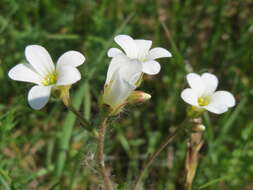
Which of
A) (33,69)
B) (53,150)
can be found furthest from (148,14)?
(33,69)

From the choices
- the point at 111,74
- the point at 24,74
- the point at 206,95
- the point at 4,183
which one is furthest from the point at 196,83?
the point at 4,183

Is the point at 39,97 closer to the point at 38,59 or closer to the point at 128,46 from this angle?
the point at 38,59

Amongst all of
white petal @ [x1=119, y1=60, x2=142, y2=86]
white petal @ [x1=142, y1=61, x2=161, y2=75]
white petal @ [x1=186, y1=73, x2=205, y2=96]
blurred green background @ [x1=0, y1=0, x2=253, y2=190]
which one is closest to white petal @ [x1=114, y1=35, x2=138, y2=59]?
white petal @ [x1=142, y1=61, x2=161, y2=75]

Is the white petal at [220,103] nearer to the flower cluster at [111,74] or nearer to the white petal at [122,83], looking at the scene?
the flower cluster at [111,74]

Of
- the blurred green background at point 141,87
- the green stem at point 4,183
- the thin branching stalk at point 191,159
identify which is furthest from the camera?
the blurred green background at point 141,87

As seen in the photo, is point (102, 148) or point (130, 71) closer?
point (130, 71)

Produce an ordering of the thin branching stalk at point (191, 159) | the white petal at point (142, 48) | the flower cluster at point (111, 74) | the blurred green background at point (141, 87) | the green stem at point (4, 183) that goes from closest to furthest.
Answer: the flower cluster at point (111, 74) → the green stem at point (4, 183) → the white petal at point (142, 48) → the thin branching stalk at point (191, 159) → the blurred green background at point (141, 87)

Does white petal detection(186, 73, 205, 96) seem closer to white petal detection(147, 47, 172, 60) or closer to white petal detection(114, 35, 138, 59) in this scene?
white petal detection(147, 47, 172, 60)

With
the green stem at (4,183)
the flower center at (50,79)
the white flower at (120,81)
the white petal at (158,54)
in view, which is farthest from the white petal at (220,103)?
the green stem at (4,183)
